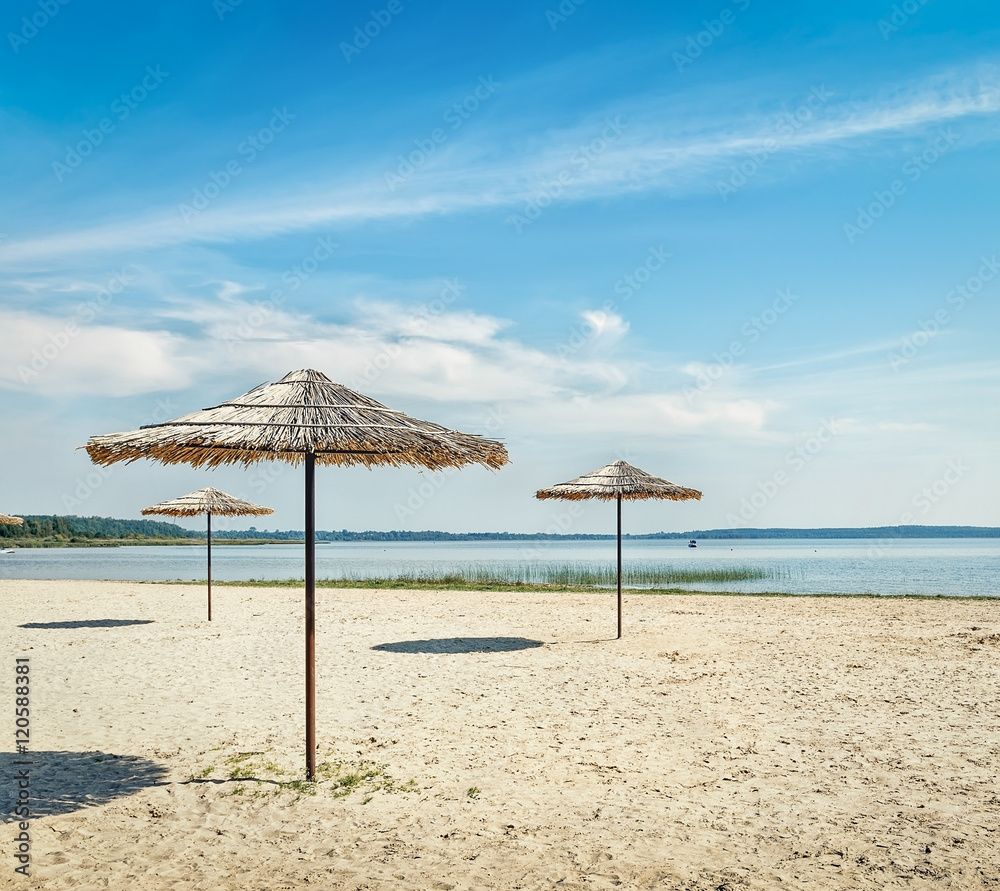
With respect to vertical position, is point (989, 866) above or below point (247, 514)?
below

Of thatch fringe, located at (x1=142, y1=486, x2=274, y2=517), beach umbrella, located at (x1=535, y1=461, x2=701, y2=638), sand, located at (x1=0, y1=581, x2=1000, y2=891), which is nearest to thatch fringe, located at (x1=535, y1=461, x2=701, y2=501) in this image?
beach umbrella, located at (x1=535, y1=461, x2=701, y2=638)

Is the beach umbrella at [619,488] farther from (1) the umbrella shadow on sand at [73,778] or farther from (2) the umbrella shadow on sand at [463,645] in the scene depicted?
(1) the umbrella shadow on sand at [73,778]

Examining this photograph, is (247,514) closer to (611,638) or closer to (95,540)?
(611,638)

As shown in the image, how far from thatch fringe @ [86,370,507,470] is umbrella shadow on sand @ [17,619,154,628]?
9.59 metres

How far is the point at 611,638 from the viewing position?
12000mm

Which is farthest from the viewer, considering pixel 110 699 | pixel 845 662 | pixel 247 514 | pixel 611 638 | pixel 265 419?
pixel 247 514

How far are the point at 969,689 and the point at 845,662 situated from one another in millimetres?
1756

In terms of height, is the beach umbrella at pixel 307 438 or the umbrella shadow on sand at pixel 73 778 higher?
the beach umbrella at pixel 307 438

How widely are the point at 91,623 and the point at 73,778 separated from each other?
9.49 m

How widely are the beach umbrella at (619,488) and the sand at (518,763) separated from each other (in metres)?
2.07

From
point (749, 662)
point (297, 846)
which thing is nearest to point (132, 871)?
point (297, 846)

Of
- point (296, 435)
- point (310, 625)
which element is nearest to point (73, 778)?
point (310, 625)

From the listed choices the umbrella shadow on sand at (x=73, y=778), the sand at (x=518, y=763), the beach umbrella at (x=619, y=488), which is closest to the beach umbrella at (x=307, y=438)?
the sand at (x=518, y=763)

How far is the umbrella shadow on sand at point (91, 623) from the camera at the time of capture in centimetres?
1347
